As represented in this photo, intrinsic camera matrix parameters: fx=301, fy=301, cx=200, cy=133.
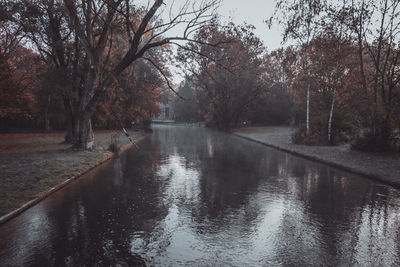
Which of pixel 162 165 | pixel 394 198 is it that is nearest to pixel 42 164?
pixel 162 165

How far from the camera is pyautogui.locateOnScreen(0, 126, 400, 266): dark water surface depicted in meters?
3.94

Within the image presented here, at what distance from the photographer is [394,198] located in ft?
23.8

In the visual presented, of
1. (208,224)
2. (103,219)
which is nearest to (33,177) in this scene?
(103,219)

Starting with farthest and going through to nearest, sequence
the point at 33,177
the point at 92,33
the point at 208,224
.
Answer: the point at 92,33, the point at 33,177, the point at 208,224

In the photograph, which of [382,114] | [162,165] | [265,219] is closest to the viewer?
[265,219]

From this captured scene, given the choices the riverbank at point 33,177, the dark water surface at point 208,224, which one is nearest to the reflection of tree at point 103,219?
the dark water surface at point 208,224

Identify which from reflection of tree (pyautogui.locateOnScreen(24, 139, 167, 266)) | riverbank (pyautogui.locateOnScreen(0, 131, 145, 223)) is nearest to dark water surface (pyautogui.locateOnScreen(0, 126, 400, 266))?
reflection of tree (pyautogui.locateOnScreen(24, 139, 167, 266))

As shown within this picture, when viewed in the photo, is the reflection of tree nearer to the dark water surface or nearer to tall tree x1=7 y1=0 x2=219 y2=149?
the dark water surface

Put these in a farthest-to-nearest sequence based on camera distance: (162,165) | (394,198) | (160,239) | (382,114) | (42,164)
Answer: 1. (382,114)
2. (162,165)
3. (42,164)
4. (394,198)
5. (160,239)

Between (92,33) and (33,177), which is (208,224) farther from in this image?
(92,33)

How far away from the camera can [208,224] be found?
205 inches

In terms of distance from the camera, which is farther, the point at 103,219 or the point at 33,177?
the point at 33,177

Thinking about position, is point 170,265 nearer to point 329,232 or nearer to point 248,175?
point 329,232

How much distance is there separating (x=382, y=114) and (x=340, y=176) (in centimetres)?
663
